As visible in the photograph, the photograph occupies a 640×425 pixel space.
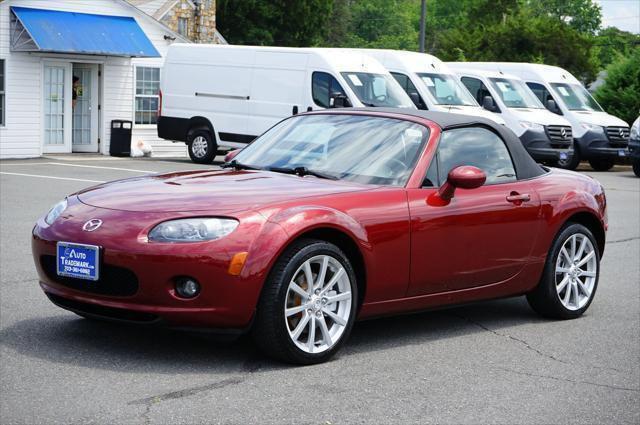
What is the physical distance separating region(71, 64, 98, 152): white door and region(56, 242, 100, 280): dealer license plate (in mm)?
23438

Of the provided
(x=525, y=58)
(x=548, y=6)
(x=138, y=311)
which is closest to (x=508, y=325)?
(x=138, y=311)

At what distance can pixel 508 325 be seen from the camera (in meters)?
7.85

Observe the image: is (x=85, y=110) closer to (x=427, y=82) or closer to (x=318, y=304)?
(x=427, y=82)

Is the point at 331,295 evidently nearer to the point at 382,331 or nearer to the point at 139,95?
the point at 382,331

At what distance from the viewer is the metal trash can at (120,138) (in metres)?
28.9

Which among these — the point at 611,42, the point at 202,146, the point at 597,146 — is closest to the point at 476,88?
the point at 597,146

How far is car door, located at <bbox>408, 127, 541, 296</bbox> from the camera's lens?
22.6 ft

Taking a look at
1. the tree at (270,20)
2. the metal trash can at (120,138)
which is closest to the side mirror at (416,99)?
the metal trash can at (120,138)

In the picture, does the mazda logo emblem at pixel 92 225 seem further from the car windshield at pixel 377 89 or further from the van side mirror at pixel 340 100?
the car windshield at pixel 377 89

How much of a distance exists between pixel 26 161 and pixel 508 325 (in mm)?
19966

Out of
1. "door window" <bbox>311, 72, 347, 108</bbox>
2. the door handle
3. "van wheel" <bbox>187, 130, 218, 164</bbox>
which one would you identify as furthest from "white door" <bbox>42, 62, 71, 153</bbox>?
the door handle

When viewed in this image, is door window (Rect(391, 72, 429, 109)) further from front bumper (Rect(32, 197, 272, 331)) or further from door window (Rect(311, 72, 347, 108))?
front bumper (Rect(32, 197, 272, 331))

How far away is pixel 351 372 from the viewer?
20.3 ft

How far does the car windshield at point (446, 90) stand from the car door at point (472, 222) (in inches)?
706
